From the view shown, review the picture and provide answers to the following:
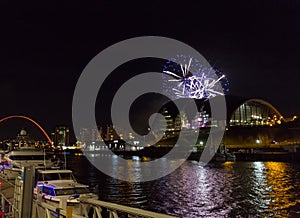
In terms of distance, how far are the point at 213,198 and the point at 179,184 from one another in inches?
434

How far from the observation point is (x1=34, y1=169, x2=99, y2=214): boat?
18.8 meters

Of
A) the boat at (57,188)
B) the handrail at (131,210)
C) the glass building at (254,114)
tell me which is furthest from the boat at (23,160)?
the glass building at (254,114)

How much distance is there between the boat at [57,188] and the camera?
1880 cm

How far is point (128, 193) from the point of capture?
115 ft

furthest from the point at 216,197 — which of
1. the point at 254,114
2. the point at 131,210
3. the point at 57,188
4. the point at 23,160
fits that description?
the point at 254,114

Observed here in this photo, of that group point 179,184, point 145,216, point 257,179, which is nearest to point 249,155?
point 257,179

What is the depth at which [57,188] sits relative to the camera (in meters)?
19.5

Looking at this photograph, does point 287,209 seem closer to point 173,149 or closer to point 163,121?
point 173,149

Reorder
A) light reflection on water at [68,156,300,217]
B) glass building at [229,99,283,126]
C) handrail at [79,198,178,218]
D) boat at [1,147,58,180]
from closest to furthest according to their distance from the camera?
handrail at [79,198,178,218] → light reflection on water at [68,156,300,217] → boat at [1,147,58,180] → glass building at [229,99,283,126]

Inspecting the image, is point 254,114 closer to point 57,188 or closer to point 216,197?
point 216,197

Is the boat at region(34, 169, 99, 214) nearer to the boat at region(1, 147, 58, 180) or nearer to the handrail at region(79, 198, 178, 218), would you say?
the boat at region(1, 147, 58, 180)

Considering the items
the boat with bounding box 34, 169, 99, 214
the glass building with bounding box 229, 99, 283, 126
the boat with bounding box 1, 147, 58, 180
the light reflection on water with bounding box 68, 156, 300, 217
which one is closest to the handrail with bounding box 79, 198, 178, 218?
the boat with bounding box 34, 169, 99, 214

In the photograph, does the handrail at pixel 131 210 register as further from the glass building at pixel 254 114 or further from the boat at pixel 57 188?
the glass building at pixel 254 114

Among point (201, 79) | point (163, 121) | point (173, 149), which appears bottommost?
point (173, 149)
